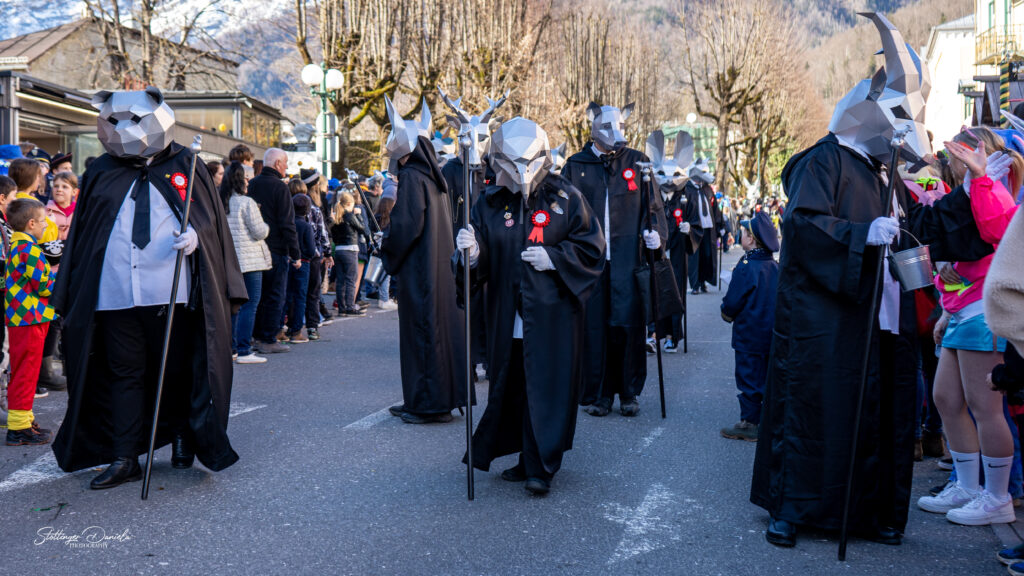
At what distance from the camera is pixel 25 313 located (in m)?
6.15

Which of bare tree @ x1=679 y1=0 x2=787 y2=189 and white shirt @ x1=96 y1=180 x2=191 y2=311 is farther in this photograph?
bare tree @ x1=679 y1=0 x2=787 y2=189

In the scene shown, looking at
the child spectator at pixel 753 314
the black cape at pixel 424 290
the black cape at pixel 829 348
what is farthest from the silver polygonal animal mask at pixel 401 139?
the black cape at pixel 829 348

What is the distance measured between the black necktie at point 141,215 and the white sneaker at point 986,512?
13.9ft

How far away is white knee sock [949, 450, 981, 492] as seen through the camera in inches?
193

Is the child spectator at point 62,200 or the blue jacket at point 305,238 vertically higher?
the child spectator at point 62,200

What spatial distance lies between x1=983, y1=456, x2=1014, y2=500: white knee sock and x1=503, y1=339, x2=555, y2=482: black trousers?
2.11 meters

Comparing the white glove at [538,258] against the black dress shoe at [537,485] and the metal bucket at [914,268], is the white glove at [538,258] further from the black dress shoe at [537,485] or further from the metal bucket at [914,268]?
the metal bucket at [914,268]

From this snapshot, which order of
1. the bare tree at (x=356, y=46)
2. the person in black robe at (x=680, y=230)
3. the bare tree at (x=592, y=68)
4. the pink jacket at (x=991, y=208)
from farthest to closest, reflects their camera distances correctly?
the bare tree at (x=592, y=68) → the bare tree at (x=356, y=46) → the person in black robe at (x=680, y=230) → the pink jacket at (x=991, y=208)

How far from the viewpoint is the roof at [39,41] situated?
1359 inches

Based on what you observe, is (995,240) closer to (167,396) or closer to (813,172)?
(813,172)

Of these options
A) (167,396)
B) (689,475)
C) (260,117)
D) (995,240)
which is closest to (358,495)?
(167,396)

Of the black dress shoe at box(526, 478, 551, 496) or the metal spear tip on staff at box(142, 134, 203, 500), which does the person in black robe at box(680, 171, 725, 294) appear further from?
the metal spear tip on staff at box(142, 134, 203, 500)

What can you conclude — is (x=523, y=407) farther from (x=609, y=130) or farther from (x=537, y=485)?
(x=609, y=130)

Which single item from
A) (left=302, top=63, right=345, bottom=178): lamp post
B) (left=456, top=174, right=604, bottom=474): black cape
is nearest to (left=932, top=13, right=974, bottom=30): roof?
(left=302, top=63, right=345, bottom=178): lamp post
